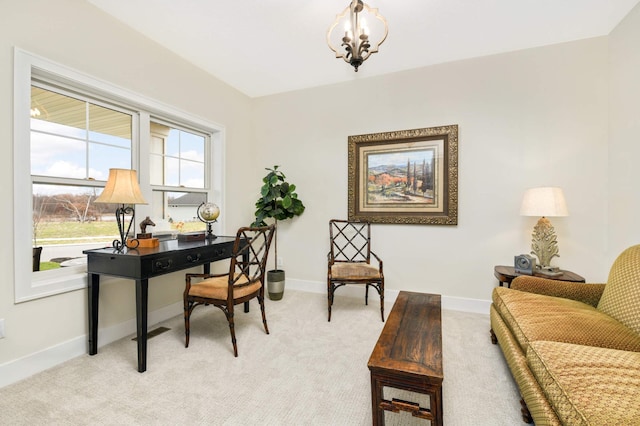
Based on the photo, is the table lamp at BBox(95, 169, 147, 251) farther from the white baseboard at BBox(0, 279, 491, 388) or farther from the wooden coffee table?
A: the wooden coffee table

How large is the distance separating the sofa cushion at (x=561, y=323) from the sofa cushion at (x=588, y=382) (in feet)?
0.68

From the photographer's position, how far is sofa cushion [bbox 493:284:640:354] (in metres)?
1.44

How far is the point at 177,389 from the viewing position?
5.86 ft

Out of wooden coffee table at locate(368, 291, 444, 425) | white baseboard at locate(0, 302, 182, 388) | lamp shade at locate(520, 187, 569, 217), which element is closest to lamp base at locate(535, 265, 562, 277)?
lamp shade at locate(520, 187, 569, 217)

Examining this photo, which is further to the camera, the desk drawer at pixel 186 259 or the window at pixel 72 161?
the desk drawer at pixel 186 259

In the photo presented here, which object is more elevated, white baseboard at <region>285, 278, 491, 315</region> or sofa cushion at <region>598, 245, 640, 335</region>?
sofa cushion at <region>598, 245, 640, 335</region>

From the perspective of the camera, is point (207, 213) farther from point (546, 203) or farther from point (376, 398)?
point (546, 203)

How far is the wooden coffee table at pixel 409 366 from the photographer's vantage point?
1221mm

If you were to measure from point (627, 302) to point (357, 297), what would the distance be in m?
2.43

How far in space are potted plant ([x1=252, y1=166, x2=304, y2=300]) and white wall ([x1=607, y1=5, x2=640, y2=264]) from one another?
10.3ft

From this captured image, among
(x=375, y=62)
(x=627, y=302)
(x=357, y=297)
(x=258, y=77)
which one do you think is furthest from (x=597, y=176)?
(x=258, y=77)

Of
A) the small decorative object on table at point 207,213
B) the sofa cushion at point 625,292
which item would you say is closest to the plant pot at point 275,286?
the small decorative object on table at point 207,213

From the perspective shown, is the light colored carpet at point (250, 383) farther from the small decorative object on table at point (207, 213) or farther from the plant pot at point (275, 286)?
the small decorative object on table at point (207, 213)

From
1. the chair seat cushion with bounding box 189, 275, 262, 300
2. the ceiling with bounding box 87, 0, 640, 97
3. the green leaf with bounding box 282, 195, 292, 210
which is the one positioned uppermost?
the ceiling with bounding box 87, 0, 640, 97
